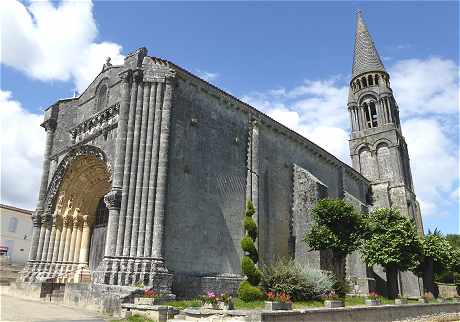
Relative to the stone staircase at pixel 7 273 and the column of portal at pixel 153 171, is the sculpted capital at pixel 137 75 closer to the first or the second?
the column of portal at pixel 153 171

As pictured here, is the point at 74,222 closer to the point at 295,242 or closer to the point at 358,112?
the point at 295,242

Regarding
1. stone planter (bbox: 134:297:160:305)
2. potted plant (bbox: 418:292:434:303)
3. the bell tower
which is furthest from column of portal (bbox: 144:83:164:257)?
the bell tower

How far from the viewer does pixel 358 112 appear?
138 ft

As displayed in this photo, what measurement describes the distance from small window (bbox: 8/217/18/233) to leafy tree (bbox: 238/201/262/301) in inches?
1430

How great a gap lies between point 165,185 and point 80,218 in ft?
27.7

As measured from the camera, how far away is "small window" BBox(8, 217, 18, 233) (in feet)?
148

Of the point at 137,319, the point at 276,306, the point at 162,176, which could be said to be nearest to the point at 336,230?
the point at 162,176

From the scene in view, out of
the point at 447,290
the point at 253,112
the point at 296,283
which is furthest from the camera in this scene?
the point at 447,290

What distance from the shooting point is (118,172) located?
17328 millimetres

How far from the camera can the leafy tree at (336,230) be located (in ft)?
69.1

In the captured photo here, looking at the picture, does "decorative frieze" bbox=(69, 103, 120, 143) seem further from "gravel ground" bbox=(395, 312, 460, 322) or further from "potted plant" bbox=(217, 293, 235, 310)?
"gravel ground" bbox=(395, 312, 460, 322)

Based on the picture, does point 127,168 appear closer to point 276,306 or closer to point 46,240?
point 46,240

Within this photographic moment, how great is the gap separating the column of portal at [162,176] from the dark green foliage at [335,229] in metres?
9.12

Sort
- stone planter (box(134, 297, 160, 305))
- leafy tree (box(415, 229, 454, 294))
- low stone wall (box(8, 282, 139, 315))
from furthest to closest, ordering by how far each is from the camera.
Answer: leafy tree (box(415, 229, 454, 294)), low stone wall (box(8, 282, 139, 315)), stone planter (box(134, 297, 160, 305))
